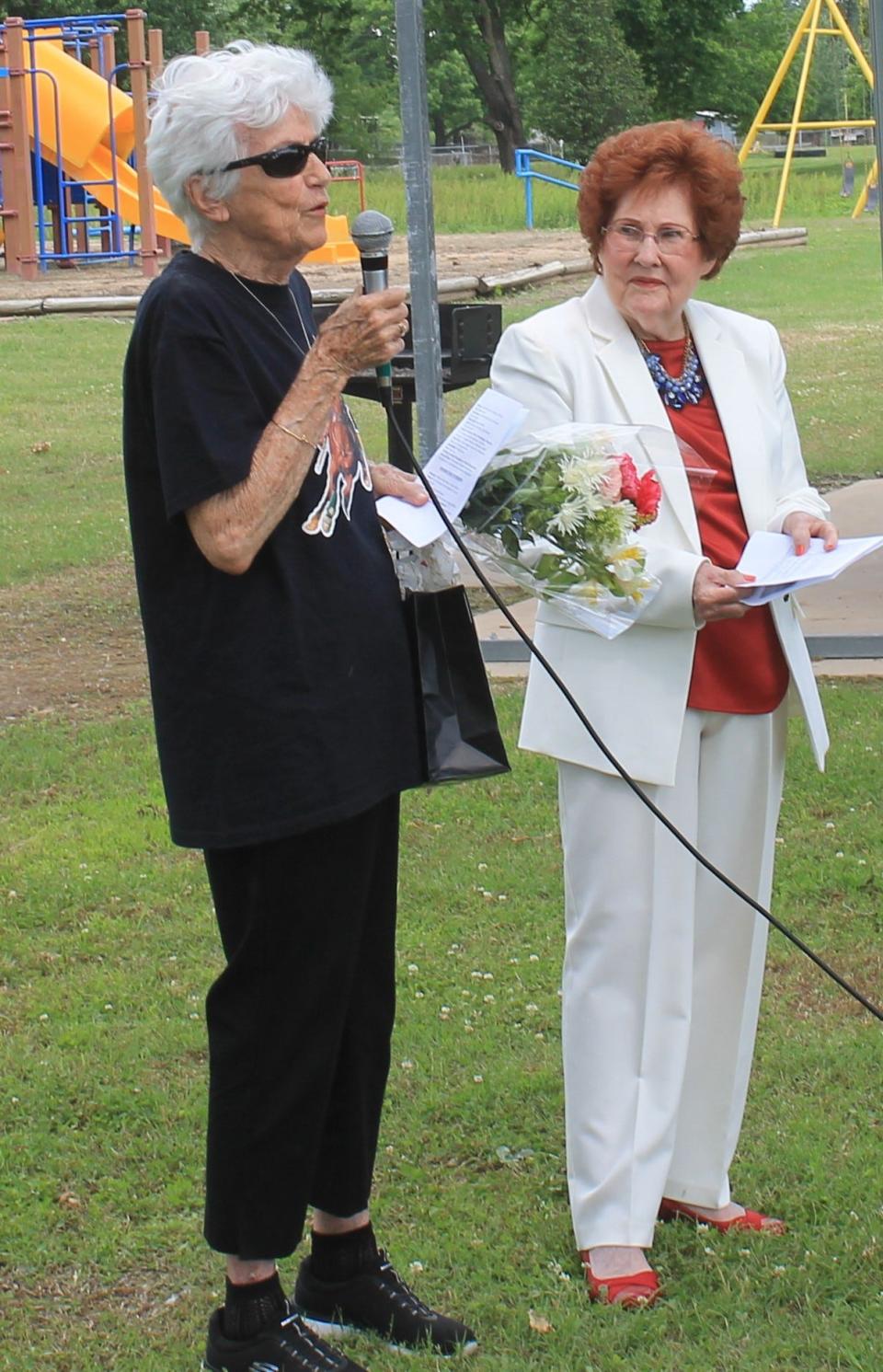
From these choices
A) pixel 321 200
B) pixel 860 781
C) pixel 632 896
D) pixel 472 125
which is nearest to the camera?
pixel 321 200

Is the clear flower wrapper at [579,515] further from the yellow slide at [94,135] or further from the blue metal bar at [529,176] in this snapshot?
the blue metal bar at [529,176]

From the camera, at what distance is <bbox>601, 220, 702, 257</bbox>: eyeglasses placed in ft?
10.4

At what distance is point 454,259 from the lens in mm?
23578

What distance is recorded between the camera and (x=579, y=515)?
2.95 metres

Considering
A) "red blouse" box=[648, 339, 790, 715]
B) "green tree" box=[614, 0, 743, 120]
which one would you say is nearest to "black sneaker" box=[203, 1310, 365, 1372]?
"red blouse" box=[648, 339, 790, 715]

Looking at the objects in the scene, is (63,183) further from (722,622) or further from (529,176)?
(722,622)

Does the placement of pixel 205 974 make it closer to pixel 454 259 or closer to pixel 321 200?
pixel 321 200

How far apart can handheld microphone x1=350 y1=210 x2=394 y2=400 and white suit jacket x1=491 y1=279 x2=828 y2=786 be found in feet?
1.64

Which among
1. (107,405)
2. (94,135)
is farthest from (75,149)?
(107,405)

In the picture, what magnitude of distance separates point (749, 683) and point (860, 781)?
286 centimetres

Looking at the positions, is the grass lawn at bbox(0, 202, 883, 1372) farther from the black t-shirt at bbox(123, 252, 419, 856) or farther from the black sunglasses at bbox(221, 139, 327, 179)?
the black sunglasses at bbox(221, 139, 327, 179)

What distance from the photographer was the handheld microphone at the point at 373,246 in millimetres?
2682

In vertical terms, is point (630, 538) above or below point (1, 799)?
above

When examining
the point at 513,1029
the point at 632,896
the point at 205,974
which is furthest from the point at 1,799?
the point at 632,896
